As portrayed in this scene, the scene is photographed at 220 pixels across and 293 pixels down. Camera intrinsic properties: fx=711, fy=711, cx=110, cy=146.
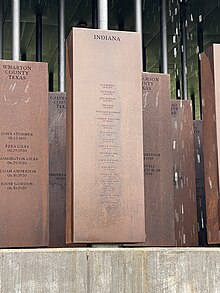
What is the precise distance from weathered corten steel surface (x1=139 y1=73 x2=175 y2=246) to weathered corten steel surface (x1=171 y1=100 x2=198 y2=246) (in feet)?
1.29

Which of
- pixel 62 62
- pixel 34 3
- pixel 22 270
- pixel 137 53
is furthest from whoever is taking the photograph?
pixel 34 3

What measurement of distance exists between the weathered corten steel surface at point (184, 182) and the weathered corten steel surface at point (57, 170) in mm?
892

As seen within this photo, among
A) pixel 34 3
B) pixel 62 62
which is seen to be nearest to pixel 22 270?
pixel 62 62

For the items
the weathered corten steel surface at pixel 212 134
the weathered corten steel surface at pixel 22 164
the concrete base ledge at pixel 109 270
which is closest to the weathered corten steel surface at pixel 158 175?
the weathered corten steel surface at pixel 212 134

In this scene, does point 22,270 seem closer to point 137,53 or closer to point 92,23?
point 137,53

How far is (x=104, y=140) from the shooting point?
458cm

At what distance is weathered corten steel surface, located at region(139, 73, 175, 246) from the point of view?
5133 mm

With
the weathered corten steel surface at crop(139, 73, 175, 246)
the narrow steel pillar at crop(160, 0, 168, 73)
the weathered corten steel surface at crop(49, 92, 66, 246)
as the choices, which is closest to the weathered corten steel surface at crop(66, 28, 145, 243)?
the weathered corten steel surface at crop(139, 73, 175, 246)

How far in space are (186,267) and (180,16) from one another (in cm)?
780

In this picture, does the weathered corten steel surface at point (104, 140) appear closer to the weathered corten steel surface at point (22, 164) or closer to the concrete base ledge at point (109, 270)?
the weathered corten steel surface at point (22, 164)

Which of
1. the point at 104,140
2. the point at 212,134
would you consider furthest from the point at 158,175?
the point at 104,140

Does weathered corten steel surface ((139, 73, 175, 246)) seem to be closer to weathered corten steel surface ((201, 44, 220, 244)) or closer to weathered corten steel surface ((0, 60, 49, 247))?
weathered corten steel surface ((201, 44, 220, 244))

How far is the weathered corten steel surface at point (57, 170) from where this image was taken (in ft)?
17.4

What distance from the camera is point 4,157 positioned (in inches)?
186
